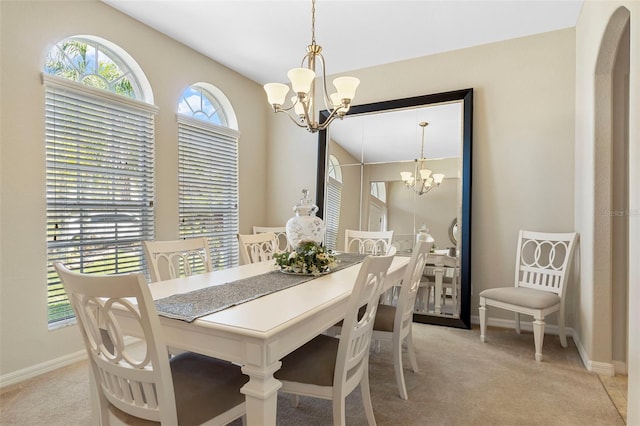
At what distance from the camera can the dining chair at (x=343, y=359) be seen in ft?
4.70

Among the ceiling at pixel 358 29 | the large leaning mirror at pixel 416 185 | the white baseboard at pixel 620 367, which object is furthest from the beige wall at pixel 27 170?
the white baseboard at pixel 620 367

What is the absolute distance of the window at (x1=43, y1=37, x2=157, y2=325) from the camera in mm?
2617

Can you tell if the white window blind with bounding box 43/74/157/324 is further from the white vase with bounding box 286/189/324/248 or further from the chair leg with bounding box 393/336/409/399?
the chair leg with bounding box 393/336/409/399

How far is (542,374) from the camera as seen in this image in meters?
2.49

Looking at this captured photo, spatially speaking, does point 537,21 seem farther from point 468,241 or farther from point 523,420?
point 523,420

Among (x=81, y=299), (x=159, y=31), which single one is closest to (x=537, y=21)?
(x=159, y=31)

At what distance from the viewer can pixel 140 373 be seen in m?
1.12

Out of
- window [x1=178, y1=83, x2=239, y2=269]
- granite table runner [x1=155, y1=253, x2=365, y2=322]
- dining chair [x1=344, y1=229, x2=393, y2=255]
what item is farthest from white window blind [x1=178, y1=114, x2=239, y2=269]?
granite table runner [x1=155, y1=253, x2=365, y2=322]

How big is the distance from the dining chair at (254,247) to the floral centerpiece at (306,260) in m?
0.68

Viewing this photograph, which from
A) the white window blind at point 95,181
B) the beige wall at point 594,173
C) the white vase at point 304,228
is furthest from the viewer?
the white window blind at point 95,181

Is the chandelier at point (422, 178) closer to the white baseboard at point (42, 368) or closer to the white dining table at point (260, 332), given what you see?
the white dining table at point (260, 332)

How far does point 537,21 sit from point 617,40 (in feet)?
3.20

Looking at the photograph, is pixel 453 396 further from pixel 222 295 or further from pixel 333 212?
pixel 333 212

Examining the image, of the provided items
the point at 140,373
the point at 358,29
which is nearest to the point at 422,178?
the point at 358,29
